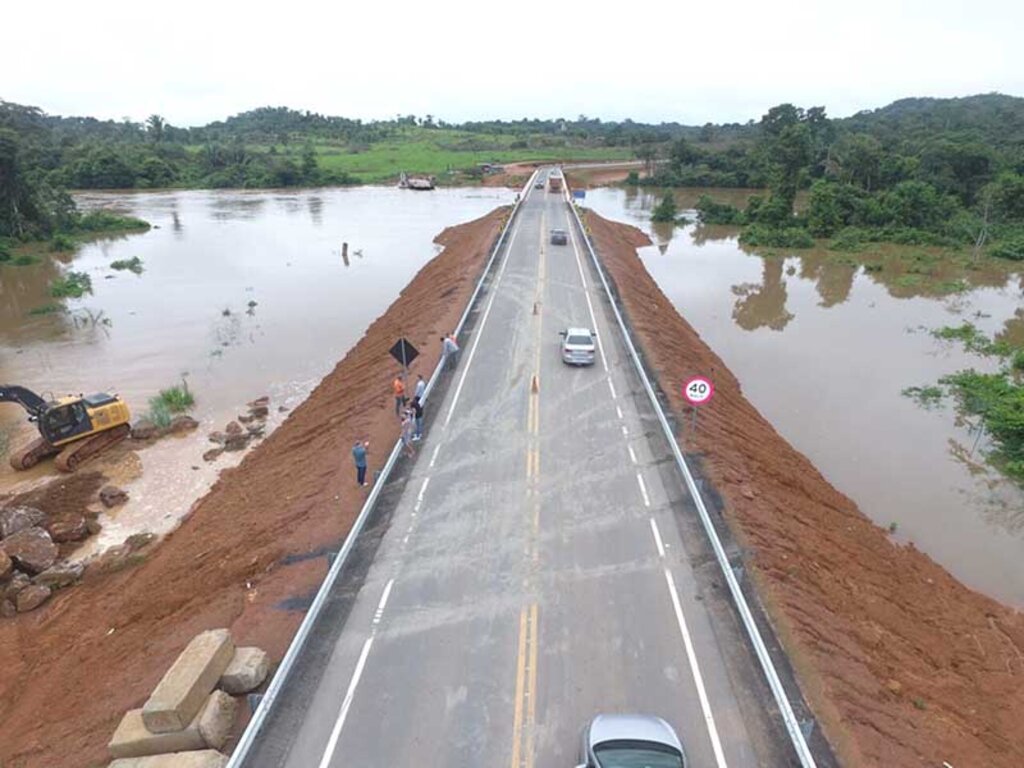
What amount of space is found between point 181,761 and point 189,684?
103cm

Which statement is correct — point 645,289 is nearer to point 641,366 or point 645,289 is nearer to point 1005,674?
point 641,366

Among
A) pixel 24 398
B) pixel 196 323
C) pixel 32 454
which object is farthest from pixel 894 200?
pixel 32 454

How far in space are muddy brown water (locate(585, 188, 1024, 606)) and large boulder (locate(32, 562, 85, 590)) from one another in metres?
23.5

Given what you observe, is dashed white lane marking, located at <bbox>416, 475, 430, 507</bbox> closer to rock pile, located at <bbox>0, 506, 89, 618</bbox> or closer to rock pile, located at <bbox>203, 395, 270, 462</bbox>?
rock pile, located at <bbox>0, 506, 89, 618</bbox>

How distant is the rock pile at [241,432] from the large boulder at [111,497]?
9.94ft

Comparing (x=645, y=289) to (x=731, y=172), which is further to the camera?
(x=731, y=172)

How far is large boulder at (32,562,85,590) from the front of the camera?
16.7 metres

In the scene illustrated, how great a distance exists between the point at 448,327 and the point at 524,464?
1259 centimetres

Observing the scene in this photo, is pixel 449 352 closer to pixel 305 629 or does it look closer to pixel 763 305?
pixel 305 629

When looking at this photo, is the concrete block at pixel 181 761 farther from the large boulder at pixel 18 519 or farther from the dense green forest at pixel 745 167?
the dense green forest at pixel 745 167

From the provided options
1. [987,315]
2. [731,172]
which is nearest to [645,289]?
[987,315]

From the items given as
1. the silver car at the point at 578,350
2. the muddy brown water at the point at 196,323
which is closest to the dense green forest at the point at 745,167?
the muddy brown water at the point at 196,323

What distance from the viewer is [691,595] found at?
477 inches

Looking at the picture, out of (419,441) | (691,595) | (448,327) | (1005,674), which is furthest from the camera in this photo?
(448,327)
